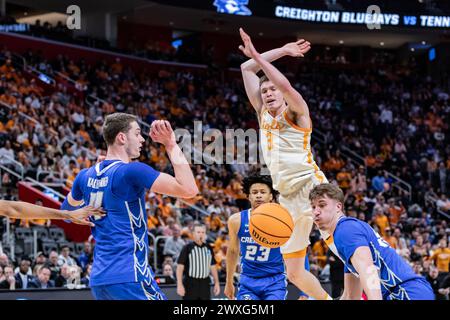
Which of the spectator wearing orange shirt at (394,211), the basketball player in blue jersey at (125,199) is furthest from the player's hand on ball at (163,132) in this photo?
the spectator wearing orange shirt at (394,211)

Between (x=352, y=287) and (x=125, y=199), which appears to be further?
(x=352, y=287)

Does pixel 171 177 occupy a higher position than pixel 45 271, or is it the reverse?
pixel 171 177

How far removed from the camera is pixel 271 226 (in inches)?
302

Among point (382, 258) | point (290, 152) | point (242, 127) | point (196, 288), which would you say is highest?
point (242, 127)

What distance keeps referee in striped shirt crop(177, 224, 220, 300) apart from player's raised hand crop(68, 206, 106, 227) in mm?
7881

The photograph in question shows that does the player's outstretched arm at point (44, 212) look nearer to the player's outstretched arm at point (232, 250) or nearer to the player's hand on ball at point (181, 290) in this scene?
the player's outstretched arm at point (232, 250)

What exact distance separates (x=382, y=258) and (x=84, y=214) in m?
2.33

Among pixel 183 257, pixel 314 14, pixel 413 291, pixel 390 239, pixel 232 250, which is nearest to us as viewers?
pixel 413 291

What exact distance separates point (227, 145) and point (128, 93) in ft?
17.4

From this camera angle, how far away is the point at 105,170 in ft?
20.3

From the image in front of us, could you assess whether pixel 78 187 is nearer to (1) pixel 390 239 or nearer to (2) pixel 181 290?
(2) pixel 181 290

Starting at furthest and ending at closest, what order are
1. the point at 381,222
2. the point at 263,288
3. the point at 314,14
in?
the point at 314,14 → the point at 381,222 → the point at 263,288

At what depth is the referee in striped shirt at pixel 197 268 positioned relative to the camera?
46.0 feet

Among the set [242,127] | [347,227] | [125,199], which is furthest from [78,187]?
[242,127]
